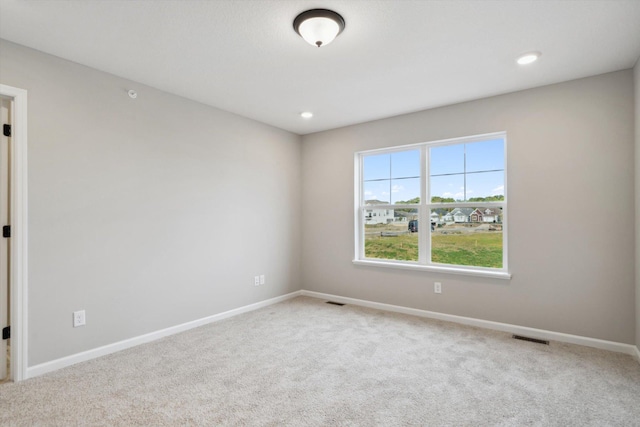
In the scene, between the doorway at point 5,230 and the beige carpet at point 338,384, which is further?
the doorway at point 5,230

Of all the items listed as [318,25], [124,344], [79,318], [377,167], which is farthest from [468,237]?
[79,318]

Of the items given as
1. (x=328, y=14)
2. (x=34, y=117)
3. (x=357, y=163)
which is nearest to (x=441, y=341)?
(x=357, y=163)

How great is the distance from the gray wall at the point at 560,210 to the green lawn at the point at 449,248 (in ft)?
0.75

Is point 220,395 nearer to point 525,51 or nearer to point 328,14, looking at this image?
point 328,14

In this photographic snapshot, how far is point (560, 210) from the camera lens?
122 inches

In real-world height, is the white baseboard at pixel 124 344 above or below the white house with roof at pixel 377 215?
below

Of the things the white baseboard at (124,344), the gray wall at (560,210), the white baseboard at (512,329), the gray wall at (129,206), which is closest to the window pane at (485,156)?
the gray wall at (560,210)

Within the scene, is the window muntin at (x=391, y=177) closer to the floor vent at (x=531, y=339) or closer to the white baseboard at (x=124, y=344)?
the floor vent at (x=531, y=339)

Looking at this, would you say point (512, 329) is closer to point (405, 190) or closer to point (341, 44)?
point (405, 190)

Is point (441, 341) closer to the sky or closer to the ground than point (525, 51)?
closer to the ground

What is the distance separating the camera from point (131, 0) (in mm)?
1951

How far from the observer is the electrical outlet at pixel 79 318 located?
2.69 metres

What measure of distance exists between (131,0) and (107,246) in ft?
6.48

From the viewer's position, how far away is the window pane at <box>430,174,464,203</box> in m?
3.83
